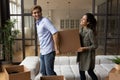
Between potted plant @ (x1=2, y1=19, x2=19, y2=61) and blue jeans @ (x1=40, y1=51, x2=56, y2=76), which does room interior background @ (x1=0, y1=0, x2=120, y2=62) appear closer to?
potted plant @ (x1=2, y1=19, x2=19, y2=61)

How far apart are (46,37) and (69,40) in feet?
1.00

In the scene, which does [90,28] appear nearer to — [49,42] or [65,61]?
[49,42]

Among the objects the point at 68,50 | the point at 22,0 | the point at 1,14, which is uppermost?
the point at 22,0

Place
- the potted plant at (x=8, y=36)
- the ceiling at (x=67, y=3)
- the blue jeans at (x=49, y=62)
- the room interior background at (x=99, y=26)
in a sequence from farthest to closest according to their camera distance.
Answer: the ceiling at (x=67, y=3) → the room interior background at (x=99, y=26) → the potted plant at (x=8, y=36) → the blue jeans at (x=49, y=62)

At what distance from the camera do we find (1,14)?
462cm

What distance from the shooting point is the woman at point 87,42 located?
8.33ft

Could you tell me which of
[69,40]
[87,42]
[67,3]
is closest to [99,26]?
[67,3]

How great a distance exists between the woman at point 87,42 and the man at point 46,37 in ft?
1.22

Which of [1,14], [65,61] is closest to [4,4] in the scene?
[1,14]

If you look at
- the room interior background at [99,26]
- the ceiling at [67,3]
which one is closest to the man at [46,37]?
the room interior background at [99,26]

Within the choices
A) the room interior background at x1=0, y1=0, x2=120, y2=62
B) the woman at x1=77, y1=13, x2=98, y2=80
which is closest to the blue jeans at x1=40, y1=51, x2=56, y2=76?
the woman at x1=77, y1=13, x2=98, y2=80

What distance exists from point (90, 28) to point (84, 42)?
208 millimetres

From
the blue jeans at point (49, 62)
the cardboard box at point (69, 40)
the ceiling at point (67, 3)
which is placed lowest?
the blue jeans at point (49, 62)

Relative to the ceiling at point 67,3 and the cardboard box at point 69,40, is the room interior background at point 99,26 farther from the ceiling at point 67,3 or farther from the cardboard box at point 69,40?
the cardboard box at point 69,40
